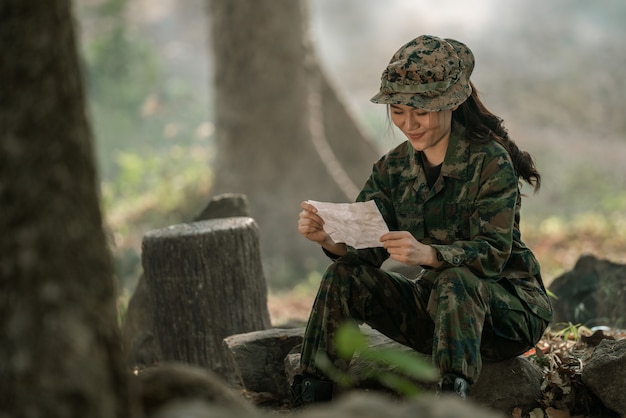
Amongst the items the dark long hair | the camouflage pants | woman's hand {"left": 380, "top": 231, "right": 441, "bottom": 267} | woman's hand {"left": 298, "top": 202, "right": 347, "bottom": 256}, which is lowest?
the camouflage pants

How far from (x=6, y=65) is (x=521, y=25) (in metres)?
23.3

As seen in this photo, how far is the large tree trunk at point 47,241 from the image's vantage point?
2223 millimetres

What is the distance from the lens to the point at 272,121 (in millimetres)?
11281

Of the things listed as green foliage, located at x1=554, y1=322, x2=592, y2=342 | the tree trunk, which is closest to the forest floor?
green foliage, located at x1=554, y1=322, x2=592, y2=342

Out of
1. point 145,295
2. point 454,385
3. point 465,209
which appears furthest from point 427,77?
point 145,295

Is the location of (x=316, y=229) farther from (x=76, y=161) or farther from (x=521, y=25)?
(x=521, y=25)

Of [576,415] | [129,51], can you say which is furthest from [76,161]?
[129,51]

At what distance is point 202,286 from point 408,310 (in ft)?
5.54

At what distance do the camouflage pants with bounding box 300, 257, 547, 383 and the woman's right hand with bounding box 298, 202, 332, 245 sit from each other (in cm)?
15

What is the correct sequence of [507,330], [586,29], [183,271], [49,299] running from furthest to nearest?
[586,29] → [183,271] → [507,330] → [49,299]

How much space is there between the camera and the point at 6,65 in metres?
2.27

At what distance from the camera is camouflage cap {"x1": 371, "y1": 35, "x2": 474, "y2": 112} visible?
13.8 ft

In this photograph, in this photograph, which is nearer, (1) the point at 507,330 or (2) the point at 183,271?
(1) the point at 507,330

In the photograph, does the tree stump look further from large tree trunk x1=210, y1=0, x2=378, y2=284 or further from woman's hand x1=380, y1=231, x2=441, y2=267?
large tree trunk x1=210, y1=0, x2=378, y2=284
